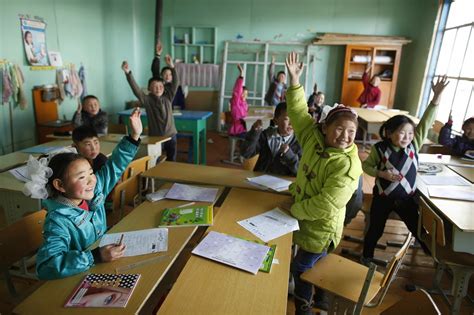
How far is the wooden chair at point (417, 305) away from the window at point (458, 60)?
446cm

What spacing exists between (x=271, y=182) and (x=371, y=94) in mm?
5163

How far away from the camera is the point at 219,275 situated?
3.97ft

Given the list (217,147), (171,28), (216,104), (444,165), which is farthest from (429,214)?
(171,28)

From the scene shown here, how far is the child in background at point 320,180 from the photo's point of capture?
1.56 meters

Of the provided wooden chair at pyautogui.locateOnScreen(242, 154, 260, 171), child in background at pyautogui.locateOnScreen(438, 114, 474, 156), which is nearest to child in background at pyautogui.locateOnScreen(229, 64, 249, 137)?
wooden chair at pyautogui.locateOnScreen(242, 154, 260, 171)

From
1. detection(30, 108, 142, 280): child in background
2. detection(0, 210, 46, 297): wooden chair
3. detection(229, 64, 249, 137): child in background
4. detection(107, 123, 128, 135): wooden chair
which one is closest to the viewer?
detection(30, 108, 142, 280): child in background

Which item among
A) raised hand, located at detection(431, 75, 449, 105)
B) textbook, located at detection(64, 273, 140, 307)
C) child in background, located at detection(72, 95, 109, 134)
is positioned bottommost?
textbook, located at detection(64, 273, 140, 307)

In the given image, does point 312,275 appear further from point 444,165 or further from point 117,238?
point 444,165

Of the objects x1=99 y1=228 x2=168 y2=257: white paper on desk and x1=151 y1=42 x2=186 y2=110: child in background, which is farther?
x1=151 y1=42 x2=186 y2=110: child in background

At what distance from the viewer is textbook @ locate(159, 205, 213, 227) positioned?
1579mm

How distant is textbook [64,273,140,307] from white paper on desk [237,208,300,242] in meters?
0.57

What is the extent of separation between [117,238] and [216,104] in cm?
632

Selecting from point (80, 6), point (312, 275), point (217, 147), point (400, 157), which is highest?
point (80, 6)

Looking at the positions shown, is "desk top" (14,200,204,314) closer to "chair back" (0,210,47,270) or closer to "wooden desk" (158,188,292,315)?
"wooden desk" (158,188,292,315)
